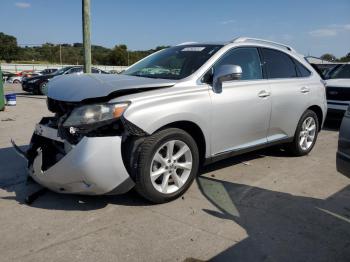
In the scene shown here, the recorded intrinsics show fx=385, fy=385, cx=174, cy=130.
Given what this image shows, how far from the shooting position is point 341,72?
33.8 feet

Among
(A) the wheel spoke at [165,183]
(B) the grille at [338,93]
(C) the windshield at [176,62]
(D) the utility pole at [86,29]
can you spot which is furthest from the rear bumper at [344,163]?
(D) the utility pole at [86,29]

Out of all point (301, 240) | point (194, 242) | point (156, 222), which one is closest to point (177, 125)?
point (156, 222)

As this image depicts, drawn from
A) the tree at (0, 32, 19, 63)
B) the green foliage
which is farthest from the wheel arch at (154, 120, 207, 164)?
the tree at (0, 32, 19, 63)

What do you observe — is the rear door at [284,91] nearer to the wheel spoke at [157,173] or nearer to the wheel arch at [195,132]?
the wheel arch at [195,132]

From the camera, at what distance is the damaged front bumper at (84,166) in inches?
135

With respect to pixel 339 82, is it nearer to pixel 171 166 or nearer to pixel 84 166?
pixel 171 166

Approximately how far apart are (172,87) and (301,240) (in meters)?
1.92

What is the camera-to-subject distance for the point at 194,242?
3158 mm

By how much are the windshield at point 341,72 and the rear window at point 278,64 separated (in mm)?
5117

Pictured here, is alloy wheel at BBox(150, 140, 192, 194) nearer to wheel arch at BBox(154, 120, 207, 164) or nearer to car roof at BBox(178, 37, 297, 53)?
wheel arch at BBox(154, 120, 207, 164)

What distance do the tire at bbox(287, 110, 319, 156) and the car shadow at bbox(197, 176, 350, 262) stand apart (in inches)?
52.8

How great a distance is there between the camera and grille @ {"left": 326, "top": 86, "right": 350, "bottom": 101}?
8839 mm

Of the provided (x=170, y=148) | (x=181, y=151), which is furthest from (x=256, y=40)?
(x=170, y=148)

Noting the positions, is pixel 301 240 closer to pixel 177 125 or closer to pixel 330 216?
pixel 330 216
